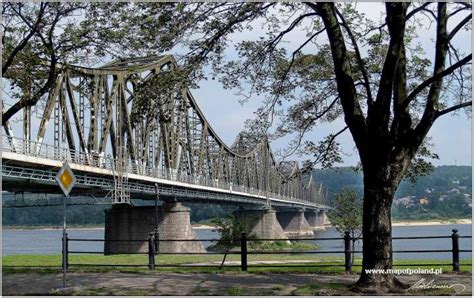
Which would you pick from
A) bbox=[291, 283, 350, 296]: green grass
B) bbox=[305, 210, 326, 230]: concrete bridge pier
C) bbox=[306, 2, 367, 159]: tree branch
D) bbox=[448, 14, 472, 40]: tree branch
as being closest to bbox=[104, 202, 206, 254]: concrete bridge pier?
bbox=[291, 283, 350, 296]: green grass

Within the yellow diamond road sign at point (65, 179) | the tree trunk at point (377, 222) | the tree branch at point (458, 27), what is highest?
the tree branch at point (458, 27)

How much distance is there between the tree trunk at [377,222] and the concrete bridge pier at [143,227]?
36360 millimetres

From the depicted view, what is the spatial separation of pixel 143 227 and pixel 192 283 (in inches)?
1510

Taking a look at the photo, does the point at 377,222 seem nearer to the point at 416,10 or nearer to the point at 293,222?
the point at 416,10

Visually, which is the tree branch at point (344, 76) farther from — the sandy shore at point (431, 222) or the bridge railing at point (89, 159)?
the sandy shore at point (431, 222)

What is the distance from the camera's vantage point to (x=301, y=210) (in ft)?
386

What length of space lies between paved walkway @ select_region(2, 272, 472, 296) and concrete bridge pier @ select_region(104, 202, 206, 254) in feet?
108

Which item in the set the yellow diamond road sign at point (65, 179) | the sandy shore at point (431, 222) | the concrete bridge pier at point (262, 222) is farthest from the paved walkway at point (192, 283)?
the sandy shore at point (431, 222)

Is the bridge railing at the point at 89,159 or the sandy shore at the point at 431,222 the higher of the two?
the bridge railing at the point at 89,159

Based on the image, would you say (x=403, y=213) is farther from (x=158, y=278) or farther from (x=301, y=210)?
(x=158, y=278)

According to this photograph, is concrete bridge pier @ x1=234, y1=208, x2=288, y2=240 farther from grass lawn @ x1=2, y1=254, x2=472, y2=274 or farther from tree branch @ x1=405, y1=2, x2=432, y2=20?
tree branch @ x1=405, y1=2, x2=432, y2=20

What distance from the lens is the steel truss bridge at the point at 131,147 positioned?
18356 millimetres

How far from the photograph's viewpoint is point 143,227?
5041cm

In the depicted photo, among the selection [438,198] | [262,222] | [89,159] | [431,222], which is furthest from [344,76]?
[438,198]
